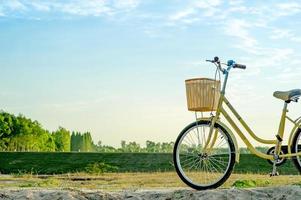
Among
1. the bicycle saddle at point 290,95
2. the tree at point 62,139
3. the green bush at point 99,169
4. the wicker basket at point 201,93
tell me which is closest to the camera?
the wicker basket at point 201,93

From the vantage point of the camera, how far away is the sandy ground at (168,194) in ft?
21.0

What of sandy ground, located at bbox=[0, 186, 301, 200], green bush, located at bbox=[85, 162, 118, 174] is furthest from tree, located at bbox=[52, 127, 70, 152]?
sandy ground, located at bbox=[0, 186, 301, 200]

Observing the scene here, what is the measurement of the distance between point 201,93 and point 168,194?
3.88ft

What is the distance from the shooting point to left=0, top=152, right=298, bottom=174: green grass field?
22.1 m

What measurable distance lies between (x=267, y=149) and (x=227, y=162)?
0.63 m

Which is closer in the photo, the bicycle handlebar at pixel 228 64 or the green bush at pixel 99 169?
the bicycle handlebar at pixel 228 64

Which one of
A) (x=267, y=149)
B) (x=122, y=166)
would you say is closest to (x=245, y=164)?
(x=122, y=166)

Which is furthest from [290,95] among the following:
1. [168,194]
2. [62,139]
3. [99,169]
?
[62,139]

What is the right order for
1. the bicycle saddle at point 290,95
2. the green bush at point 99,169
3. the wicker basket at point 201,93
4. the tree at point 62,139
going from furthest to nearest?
the tree at point 62,139, the green bush at point 99,169, the bicycle saddle at point 290,95, the wicker basket at point 201,93

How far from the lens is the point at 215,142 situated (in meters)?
6.60

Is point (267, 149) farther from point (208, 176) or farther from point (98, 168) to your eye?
point (98, 168)

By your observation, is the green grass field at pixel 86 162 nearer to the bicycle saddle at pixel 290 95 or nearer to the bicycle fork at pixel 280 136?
the bicycle fork at pixel 280 136

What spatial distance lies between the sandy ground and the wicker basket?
0.92 metres

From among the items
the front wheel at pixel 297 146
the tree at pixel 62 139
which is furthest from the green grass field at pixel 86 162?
the tree at pixel 62 139
